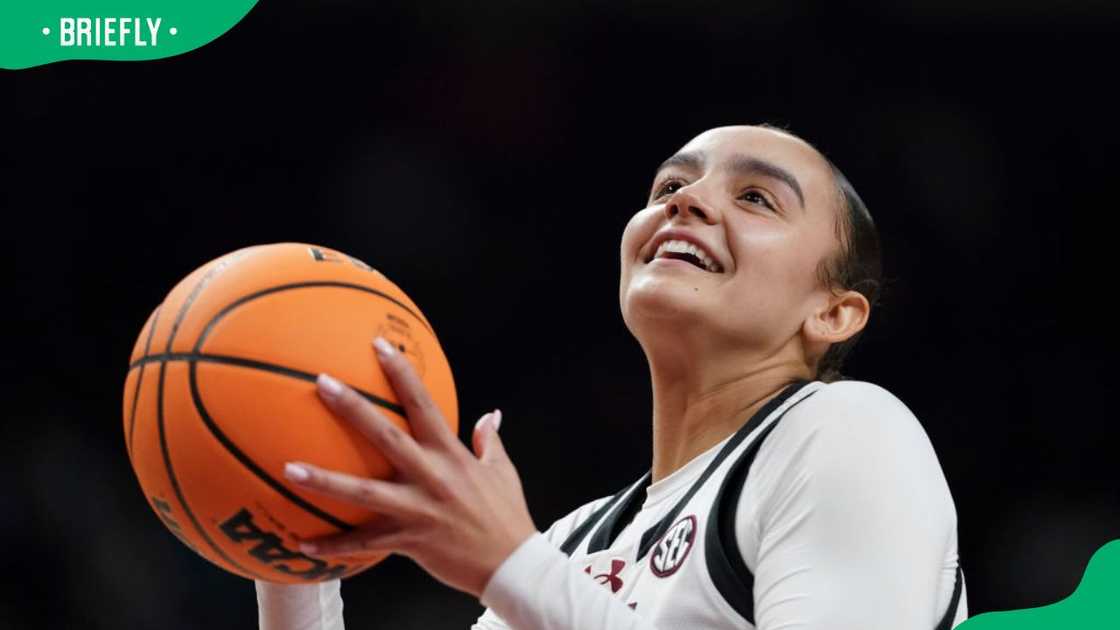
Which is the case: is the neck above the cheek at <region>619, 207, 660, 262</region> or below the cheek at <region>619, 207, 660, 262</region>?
below

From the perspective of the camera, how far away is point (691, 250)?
2.88 m

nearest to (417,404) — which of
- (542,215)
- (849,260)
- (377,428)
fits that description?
(377,428)

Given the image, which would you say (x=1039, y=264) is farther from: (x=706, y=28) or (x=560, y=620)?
(x=560, y=620)

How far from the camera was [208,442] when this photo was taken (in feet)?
6.03

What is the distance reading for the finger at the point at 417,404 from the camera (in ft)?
5.97

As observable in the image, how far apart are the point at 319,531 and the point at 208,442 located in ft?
0.70

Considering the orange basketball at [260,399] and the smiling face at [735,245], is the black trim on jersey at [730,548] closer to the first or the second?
the smiling face at [735,245]

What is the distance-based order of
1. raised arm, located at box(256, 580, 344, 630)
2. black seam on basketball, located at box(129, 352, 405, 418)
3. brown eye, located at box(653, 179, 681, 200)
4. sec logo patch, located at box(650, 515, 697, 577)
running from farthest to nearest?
1. brown eye, located at box(653, 179, 681, 200)
2. raised arm, located at box(256, 580, 344, 630)
3. sec logo patch, located at box(650, 515, 697, 577)
4. black seam on basketball, located at box(129, 352, 405, 418)

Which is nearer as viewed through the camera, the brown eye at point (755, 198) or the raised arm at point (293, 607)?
the raised arm at point (293, 607)

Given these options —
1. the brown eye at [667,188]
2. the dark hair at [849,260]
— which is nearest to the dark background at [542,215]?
the dark hair at [849,260]

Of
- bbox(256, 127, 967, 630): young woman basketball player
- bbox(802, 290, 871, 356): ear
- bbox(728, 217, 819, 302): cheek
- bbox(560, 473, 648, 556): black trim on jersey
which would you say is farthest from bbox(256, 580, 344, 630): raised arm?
bbox(802, 290, 871, 356): ear

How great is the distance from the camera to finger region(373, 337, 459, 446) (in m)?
1.82

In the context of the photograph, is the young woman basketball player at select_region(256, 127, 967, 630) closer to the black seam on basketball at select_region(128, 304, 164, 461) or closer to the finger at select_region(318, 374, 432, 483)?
the finger at select_region(318, 374, 432, 483)

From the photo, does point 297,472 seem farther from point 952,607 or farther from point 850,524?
point 952,607
